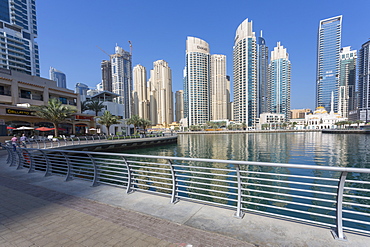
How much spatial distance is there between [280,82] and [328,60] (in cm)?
4766

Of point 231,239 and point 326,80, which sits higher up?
point 326,80

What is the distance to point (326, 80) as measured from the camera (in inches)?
6535

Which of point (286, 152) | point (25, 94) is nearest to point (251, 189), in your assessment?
point (286, 152)

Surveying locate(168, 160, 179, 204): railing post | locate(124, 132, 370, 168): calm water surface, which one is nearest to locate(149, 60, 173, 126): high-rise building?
locate(124, 132, 370, 168): calm water surface

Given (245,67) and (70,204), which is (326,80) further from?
(70,204)

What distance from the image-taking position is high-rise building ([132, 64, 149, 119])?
168m

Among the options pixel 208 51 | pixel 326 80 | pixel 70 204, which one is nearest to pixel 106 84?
pixel 208 51

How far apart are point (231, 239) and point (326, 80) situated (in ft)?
722

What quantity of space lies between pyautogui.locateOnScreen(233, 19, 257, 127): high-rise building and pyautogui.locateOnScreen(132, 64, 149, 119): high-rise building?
303 ft

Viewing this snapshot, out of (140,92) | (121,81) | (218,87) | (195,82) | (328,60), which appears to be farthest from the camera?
(140,92)

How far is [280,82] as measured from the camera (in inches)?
6934

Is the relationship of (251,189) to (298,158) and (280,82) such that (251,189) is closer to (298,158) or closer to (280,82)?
(298,158)

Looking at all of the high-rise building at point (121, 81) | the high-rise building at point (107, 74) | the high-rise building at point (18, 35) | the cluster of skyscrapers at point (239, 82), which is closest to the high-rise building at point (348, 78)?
the cluster of skyscrapers at point (239, 82)

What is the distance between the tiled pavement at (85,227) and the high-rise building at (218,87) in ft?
529
